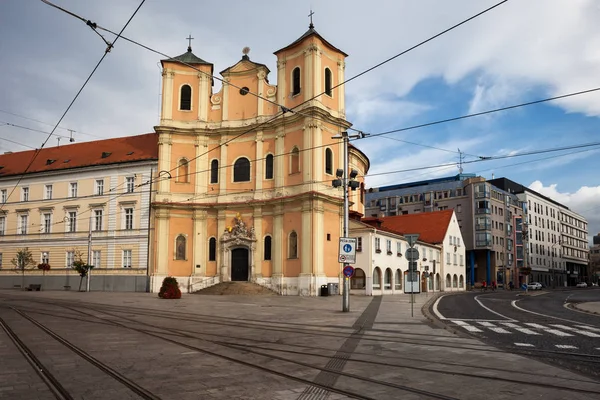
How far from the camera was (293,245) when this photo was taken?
40750 mm

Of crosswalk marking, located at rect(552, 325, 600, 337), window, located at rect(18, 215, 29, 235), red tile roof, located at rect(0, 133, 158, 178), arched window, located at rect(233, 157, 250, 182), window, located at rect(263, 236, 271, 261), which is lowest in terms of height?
crosswalk marking, located at rect(552, 325, 600, 337)

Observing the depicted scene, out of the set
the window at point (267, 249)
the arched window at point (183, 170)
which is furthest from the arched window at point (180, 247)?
the window at point (267, 249)

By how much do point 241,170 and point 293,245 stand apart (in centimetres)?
872

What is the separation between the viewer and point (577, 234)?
411 ft

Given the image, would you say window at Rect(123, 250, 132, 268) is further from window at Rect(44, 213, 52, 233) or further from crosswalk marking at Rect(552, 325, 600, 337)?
crosswalk marking at Rect(552, 325, 600, 337)

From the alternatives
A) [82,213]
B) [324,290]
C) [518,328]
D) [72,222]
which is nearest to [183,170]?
[82,213]

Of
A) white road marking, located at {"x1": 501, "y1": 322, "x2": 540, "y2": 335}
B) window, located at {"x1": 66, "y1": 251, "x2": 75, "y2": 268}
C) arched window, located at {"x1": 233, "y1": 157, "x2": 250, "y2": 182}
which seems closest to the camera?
white road marking, located at {"x1": 501, "y1": 322, "x2": 540, "y2": 335}

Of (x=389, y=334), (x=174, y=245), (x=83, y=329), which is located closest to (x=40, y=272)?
(x=174, y=245)

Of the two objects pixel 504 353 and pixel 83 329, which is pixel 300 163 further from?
pixel 504 353

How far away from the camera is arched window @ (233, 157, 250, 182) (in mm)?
44469

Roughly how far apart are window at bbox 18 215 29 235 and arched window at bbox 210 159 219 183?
21.0 metres

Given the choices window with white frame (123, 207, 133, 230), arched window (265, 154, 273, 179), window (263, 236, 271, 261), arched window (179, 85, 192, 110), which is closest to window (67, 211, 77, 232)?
window with white frame (123, 207, 133, 230)

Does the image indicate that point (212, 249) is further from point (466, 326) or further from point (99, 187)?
point (466, 326)

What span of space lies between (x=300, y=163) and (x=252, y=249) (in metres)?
8.39
